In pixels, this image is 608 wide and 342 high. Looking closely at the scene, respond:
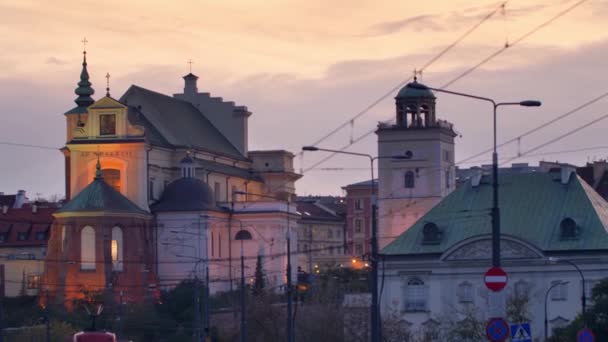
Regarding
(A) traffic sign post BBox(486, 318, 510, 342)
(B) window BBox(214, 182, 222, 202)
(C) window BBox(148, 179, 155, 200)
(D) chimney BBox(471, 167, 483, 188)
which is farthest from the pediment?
(B) window BBox(214, 182, 222, 202)

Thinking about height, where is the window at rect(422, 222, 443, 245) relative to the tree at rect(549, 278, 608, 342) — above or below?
above

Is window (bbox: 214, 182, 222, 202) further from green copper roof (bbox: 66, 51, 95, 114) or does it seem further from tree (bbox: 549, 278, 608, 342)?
tree (bbox: 549, 278, 608, 342)

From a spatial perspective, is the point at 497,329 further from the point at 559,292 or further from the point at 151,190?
the point at 151,190

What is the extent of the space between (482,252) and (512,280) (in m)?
2.39

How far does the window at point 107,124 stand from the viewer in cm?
15725

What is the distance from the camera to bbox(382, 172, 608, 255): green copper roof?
98062mm

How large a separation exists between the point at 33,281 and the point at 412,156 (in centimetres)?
3205

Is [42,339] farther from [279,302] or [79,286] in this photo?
[79,286]

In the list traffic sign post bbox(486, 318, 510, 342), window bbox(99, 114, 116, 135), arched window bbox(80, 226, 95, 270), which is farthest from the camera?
window bbox(99, 114, 116, 135)

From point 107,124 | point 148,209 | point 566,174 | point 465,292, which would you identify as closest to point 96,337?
point 465,292

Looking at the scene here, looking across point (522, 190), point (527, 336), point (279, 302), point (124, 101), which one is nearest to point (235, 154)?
point (124, 101)

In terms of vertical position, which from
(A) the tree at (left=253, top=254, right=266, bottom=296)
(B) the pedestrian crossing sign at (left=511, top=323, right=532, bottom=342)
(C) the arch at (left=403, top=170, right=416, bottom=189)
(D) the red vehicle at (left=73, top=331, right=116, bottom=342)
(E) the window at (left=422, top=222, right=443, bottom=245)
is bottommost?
(D) the red vehicle at (left=73, top=331, right=116, bottom=342)

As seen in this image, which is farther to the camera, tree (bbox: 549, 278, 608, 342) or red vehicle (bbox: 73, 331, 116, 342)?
tree (bbox: 549, 278, 608, 342)

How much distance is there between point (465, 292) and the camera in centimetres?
9969
